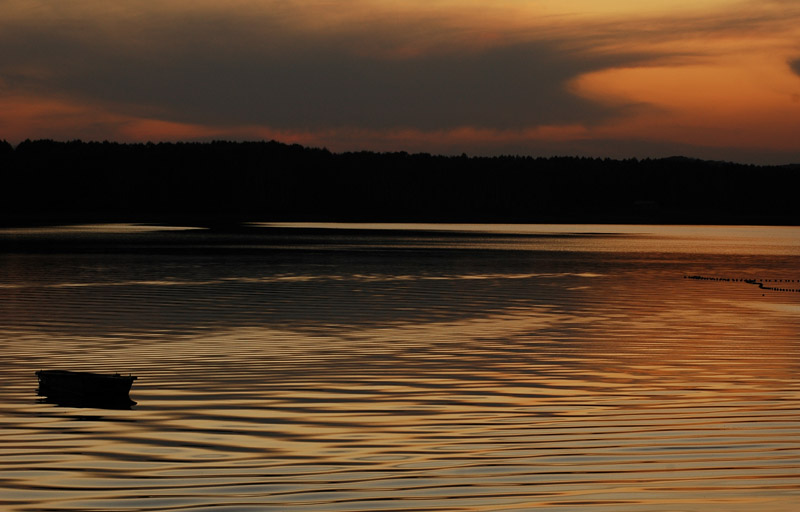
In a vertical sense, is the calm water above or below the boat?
below

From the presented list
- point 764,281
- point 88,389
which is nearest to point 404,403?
point 88,389

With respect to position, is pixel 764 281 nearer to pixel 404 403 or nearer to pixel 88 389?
pixel 404 403

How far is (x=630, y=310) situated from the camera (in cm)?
4472

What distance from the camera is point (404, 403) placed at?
69.9 ft

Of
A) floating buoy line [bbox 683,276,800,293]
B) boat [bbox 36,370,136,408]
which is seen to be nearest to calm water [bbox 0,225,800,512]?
boat [bbox 36,370,136,408]

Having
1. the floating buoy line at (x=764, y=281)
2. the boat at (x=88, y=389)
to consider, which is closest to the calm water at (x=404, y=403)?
the boat at (x=88, y=389)

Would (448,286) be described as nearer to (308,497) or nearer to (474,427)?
(474,427)

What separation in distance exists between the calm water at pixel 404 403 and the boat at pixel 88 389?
0.43 meters

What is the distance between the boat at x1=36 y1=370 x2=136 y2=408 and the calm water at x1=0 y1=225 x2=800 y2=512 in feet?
1.42

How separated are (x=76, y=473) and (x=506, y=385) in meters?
11.1

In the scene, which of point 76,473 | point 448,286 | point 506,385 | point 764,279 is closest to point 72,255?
point 448,286

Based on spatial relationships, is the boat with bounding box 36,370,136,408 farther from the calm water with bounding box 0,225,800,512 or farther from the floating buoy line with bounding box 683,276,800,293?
the floating buoy line with bounding box 683,276,800,293

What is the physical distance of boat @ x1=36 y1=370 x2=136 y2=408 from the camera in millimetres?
20609

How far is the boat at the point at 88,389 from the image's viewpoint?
20609 mm
